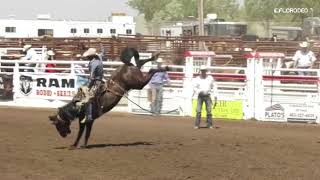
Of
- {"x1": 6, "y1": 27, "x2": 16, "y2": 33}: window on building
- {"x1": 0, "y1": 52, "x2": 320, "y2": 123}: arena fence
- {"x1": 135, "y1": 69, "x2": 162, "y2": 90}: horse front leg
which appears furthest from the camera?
{"x1": 6, "y1": 27, "x2": 16, "y2": 33}: window on building

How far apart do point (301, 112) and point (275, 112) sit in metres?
0.73

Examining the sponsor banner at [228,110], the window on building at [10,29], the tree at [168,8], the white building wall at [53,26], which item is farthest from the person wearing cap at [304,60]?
the tree at [168,8]

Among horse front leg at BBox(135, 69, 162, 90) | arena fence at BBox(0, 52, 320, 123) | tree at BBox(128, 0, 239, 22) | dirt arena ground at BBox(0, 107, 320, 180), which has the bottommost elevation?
dirt arena ground at BBox(0, 107, 320, 180)

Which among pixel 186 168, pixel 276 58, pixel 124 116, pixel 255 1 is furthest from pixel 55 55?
pixel 255 1

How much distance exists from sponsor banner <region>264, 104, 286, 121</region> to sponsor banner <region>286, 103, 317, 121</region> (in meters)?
0.14

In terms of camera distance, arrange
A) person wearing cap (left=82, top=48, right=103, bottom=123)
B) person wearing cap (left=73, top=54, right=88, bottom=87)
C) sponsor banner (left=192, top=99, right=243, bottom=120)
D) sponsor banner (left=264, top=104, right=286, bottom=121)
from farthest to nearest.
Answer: person wearing cap (left=73, top=54, right=88, bottom=87) < sponsor banner (left=192, top=99, right=243, bottom=120) < sponsor banner (left=264, top=104, right=286, bottom=121) < person wearing cap (left=82, top=48, right=103, bottom=123)

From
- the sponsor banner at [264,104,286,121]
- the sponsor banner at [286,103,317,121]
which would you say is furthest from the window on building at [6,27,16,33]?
the sponsor banner at [286,103,317,121]

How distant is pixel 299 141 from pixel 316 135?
172 centimetres

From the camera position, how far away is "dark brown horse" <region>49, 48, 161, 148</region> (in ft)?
41.4

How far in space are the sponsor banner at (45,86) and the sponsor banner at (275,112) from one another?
262 inches

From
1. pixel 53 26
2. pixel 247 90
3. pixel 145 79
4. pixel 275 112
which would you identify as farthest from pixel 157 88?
pixel 53 26

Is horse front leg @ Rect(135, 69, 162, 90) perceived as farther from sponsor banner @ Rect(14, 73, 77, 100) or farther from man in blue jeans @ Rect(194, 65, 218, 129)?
sponsor banner @ Rect(14, 73, 77, 100)

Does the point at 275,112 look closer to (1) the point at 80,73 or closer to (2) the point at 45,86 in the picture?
(1) the point at 80,73

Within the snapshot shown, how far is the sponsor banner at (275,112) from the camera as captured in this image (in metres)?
19.6
